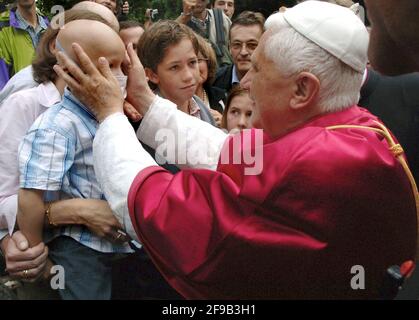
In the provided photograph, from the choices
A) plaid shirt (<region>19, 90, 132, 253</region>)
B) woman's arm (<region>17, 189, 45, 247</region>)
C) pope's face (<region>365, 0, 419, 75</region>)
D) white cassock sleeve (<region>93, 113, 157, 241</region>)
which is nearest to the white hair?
pope's face (<region>365, 0, 419, 75</region>)

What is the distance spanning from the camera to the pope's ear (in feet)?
4.37

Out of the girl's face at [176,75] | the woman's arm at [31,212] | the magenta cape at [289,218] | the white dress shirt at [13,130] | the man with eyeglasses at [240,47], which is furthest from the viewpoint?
the man with eyeglasses at [240,47]

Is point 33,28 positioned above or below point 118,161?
above

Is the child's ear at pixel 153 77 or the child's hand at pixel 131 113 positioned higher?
the child's ear at pixel 153 77

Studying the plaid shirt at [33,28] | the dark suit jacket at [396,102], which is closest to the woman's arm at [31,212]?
the dark suit jacket at [396,102]

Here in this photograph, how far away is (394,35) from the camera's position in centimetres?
158

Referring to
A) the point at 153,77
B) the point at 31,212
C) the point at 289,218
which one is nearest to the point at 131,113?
the point at 153,77

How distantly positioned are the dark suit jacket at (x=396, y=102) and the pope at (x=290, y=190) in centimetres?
23

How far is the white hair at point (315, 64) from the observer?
52.7 inches

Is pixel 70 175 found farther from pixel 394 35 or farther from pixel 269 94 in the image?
pixel 394 35

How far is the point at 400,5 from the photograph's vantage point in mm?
1533

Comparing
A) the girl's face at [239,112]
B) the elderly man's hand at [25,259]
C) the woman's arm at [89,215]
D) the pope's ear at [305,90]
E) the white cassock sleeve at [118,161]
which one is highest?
the pope's ear at [305,90]

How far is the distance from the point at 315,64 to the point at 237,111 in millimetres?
846

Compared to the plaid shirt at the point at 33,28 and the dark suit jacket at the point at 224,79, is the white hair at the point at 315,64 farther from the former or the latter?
the plaid shirt at the point at 33,28
